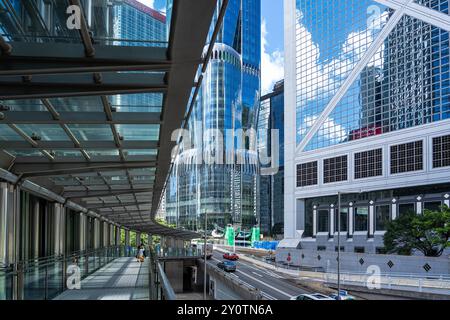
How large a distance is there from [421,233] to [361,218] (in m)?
22.3

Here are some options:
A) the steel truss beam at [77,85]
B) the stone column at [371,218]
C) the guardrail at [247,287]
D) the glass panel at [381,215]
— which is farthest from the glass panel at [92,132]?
the stone column at [371,218]

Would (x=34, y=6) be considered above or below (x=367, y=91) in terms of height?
below

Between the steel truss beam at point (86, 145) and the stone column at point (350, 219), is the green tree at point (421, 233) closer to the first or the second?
the stone column at point (350, 219)

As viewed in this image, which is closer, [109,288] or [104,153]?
[109,288]

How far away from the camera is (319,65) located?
233 feet

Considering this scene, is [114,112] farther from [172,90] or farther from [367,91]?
[367,91]

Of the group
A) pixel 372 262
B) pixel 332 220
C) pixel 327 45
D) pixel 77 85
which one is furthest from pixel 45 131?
pixel 327 45

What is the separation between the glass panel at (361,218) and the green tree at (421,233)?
1780 cm

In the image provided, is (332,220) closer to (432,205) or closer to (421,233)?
(432,205)

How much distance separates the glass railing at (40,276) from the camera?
7.61m

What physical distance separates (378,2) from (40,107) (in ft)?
205

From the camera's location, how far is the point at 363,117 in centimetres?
6425
